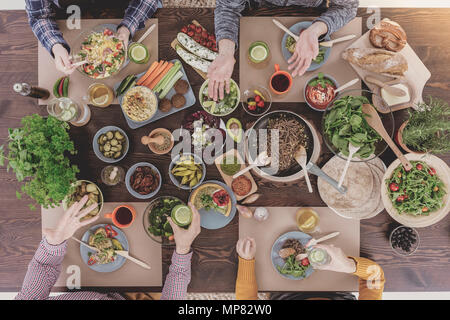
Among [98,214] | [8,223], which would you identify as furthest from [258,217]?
[8,223]

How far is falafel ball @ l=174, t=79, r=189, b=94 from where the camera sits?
1.74 meters

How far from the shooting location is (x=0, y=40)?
1.82m

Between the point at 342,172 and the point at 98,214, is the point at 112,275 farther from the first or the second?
the point at 342,172

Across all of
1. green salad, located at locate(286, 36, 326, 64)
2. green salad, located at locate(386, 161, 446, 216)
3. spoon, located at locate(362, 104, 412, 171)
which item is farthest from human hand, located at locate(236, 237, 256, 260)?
green salad, located at locate(286, 36, 326, 64)

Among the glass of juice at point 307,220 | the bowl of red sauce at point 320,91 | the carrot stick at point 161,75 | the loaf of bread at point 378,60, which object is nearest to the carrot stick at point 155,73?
the carrot stick at point 161,75

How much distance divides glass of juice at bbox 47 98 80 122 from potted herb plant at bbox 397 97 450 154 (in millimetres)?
1865

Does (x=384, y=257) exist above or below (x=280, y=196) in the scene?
below

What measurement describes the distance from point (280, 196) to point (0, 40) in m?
1.97

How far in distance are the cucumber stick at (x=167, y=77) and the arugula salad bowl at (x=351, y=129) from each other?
2.94 ft

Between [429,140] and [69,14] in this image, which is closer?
[429,140]

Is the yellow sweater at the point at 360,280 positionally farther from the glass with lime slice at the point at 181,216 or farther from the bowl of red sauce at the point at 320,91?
the bowl of red sauce at the point at 320,91

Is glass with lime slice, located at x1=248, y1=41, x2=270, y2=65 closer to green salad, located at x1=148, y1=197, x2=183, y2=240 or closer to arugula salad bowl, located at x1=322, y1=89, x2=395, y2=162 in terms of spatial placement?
arugula salad bowl, located at x1=322, y1=89, x2=395, y2=162

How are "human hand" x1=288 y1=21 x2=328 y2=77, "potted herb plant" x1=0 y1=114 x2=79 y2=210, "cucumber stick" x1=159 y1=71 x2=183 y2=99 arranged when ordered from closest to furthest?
1. "potted herb plant" x1=0 y1=114 x2=79 y2=210
2. "human hand" x1=288 y1=21 x2=328 y2=77
3. "cucumber stick" x1=159 y1=71 x2=183 y2=99
